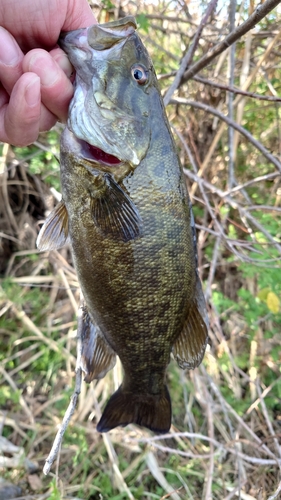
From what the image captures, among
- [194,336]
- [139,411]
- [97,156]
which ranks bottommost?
[139,411]

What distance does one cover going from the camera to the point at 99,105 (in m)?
1.23

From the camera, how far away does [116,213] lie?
1.27 metres

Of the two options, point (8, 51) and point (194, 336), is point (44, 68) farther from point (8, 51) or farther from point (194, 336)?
point (194, 336)

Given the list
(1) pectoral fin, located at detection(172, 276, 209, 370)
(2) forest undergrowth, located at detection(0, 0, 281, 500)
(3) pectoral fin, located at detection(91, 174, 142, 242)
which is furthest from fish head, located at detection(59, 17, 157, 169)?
(2) forest undergrowth, located at detection(0, 0, 281, 500)

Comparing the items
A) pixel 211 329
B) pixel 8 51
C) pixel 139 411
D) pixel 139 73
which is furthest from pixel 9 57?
pixel 211 329

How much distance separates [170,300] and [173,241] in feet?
0.73

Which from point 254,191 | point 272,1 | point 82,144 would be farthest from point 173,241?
point 254,191

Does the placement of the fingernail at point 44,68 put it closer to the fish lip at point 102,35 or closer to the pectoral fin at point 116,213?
the fish lip at point 102,35

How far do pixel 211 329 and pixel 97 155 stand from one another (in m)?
2.01

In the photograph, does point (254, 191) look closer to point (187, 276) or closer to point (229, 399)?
point (229, 399)

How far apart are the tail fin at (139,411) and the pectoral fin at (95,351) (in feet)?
0.68

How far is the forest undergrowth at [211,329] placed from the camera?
2398 mm

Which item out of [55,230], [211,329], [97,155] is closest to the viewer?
[97,155]

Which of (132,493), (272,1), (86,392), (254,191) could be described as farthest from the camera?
(254,191)
